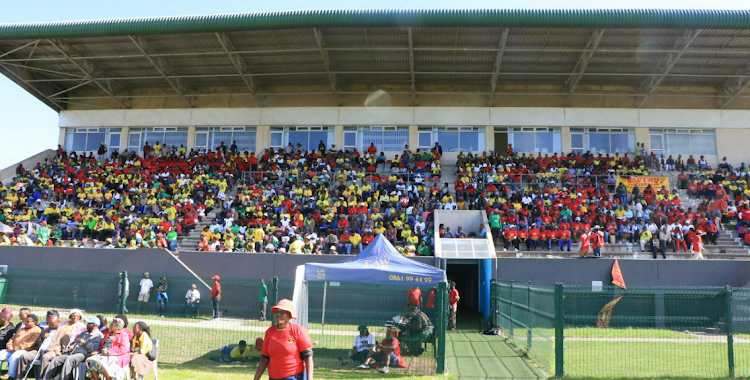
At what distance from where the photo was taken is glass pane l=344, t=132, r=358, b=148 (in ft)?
106

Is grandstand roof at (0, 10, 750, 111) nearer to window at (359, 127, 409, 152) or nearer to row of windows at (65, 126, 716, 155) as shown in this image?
row of windows at (65, 126, 716, 155)

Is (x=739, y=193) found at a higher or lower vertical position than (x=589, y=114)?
lower

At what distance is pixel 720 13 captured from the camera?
2428 cm

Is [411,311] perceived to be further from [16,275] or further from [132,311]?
[16,275]

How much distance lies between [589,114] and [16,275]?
2759cm

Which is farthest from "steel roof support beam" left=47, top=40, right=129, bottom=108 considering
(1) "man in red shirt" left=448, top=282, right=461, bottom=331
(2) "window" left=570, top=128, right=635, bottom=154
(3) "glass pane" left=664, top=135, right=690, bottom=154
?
(3) "glass pane" left=664, top=135, right=690, bottom=154

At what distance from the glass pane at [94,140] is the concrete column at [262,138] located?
954 centimetres

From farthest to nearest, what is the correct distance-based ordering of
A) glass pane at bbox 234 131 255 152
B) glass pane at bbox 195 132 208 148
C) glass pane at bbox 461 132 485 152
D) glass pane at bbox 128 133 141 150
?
glass pane at bbox 128 133 141 150 → glass pane at bbox 195 132 208 148 → glass pane at bbox 234 131 255 152 → glass pane at bbox 461 132 485 152

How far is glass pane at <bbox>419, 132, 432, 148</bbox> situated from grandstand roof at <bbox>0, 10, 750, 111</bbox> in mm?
2385

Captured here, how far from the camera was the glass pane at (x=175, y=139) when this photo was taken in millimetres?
33719

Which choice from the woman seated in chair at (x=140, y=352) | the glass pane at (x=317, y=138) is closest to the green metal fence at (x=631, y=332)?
the woman seated in chair at (x=140, y=352)

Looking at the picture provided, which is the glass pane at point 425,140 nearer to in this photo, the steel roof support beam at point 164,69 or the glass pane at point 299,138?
the glass pane at point 299,138

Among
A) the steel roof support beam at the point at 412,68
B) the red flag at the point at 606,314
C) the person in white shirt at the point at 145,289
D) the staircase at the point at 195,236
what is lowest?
the red flag at the point at 606,314

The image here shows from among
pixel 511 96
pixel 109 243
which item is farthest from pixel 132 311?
pixel 511 96
